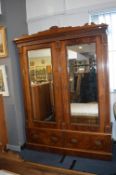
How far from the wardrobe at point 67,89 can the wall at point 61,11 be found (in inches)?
25.9

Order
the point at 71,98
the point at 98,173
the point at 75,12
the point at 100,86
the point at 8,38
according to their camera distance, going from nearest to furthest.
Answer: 1. the point at 98,173
2. the point at 100,86
3. the point at 71,98
4. the point at 8,38
5. the point at 75,12

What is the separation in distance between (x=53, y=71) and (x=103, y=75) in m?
0.78

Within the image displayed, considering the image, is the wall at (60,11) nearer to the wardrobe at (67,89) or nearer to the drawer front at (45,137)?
the wardrobe at (67,89)

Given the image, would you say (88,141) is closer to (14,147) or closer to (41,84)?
(41,84)

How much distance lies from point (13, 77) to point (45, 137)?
1.15 meters

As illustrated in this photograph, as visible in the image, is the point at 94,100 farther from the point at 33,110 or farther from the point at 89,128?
the point at 33,110

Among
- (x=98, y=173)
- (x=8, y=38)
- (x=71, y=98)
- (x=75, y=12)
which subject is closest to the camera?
(x=98, y=173)

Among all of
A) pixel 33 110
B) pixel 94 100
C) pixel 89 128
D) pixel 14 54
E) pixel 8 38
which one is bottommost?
pixel 89 128

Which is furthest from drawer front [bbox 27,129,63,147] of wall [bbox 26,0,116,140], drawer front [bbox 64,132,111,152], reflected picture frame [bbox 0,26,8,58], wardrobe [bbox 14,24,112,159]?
reflected picture frame [bbox 0,26,8,58]

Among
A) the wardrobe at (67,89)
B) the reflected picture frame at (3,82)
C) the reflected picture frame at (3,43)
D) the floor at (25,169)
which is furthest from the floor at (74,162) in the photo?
the reflected picture frame at (3,43)

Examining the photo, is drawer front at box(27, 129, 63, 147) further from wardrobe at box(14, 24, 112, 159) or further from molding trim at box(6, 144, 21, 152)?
molding trim at box(6, 144, 21, 152)

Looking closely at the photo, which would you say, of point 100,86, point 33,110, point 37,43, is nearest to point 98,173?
point 100,86

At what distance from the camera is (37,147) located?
3.17m

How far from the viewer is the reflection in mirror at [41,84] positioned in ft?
9.57
